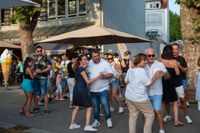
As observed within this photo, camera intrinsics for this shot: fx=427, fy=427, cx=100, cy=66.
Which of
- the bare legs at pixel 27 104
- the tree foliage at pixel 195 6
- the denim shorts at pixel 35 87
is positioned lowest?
the bare legs at pixel 27 104

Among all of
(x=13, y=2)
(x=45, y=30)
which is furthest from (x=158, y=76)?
(x=45, y=30)

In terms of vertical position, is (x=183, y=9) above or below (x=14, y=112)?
above

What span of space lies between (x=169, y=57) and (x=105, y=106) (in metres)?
1.72

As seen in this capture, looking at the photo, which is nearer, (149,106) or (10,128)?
(149,106)

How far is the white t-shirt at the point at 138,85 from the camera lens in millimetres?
7699

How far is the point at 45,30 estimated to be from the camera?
2836 cm

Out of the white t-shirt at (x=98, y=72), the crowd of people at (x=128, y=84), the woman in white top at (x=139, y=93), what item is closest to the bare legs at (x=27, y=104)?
the crowd of people at (x=128, y=84)

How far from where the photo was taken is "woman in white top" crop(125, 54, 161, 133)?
7.70 metres

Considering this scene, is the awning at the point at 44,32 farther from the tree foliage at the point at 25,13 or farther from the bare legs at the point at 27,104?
the bare legs at the point at 27,104

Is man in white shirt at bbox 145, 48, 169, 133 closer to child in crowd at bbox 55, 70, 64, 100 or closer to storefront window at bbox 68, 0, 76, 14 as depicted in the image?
child in crowd at bbox 55, 70, 64, 100

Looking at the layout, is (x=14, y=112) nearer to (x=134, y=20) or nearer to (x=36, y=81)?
(x=36, y=81)

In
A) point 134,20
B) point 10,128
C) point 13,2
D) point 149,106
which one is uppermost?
point 134,20

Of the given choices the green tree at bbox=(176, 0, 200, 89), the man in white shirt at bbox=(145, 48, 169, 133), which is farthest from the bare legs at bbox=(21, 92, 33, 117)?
the green tree at bbox=(176, 0, 200, 89)

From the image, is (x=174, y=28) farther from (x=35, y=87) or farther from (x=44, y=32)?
(x=35, y=87)
